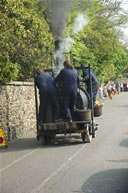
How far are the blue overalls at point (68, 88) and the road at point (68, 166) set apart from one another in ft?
3.59

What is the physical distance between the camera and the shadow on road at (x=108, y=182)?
6.30 metres

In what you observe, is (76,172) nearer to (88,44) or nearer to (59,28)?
(59,28)

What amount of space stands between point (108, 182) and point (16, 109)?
8869mm

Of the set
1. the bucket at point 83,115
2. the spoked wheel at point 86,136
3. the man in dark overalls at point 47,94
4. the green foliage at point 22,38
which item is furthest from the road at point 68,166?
the green foliage at point 22,38

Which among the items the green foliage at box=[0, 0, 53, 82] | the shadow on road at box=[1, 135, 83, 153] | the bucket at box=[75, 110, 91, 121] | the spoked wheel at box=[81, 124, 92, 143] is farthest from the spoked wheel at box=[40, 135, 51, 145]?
the green foliage at box=[0, 0, 53, 82]

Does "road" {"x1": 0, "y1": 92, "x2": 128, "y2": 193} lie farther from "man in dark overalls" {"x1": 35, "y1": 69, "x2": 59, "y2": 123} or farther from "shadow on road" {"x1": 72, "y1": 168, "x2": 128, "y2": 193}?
"man in dark overalls" {"x1": 35, "y1": 69, "x2": 59, "y2": 123}

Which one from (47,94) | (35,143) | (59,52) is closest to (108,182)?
A: (47,94)

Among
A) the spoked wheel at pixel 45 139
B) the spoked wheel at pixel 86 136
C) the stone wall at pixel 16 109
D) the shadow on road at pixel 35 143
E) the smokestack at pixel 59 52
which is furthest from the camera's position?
the stone wall at pixel 16 109

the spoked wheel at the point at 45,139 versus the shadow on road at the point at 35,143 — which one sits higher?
the spoked wheel at the point at 45,139

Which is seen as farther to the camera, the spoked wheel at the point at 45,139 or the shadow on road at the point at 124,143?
the spoked wheel at the point at 45,139

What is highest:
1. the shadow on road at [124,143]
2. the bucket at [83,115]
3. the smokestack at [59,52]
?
the smokestack at [59,52]

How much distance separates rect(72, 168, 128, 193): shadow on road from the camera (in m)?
6.30

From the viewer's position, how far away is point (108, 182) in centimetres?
677

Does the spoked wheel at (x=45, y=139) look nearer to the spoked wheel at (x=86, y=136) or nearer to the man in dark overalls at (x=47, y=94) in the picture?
A: the man in dark overalls at (x=47, y=94)
